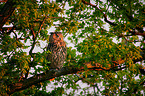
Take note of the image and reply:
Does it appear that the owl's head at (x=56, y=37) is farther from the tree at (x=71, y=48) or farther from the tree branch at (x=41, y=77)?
the tree branch at (x=41, y=77)

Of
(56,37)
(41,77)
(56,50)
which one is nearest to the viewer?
(41,77)

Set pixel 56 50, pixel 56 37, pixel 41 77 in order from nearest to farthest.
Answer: pixel 41 77, pixel 56 50, pixel 56 37

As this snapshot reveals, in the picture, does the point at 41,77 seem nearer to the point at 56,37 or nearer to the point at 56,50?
the point at 56,50

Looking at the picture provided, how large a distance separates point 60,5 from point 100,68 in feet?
9.50

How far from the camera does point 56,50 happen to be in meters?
6.29

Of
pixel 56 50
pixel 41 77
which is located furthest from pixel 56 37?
pixel 41 77

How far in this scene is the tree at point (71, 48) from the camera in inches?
193

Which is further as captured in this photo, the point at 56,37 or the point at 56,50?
the point at 56,37

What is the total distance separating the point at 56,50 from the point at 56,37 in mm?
576

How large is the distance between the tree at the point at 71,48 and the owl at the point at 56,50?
1.17 ft

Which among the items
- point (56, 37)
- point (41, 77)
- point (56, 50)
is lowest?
point (41, 77)

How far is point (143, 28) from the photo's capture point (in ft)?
25.3

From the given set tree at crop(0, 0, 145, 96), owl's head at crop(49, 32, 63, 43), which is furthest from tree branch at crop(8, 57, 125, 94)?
owl's head at crop(49, 32, 63, 43)

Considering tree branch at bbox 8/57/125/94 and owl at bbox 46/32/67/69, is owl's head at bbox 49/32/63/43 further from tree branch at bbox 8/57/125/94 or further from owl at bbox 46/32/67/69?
tree branch at bbox 8/57/125/94
